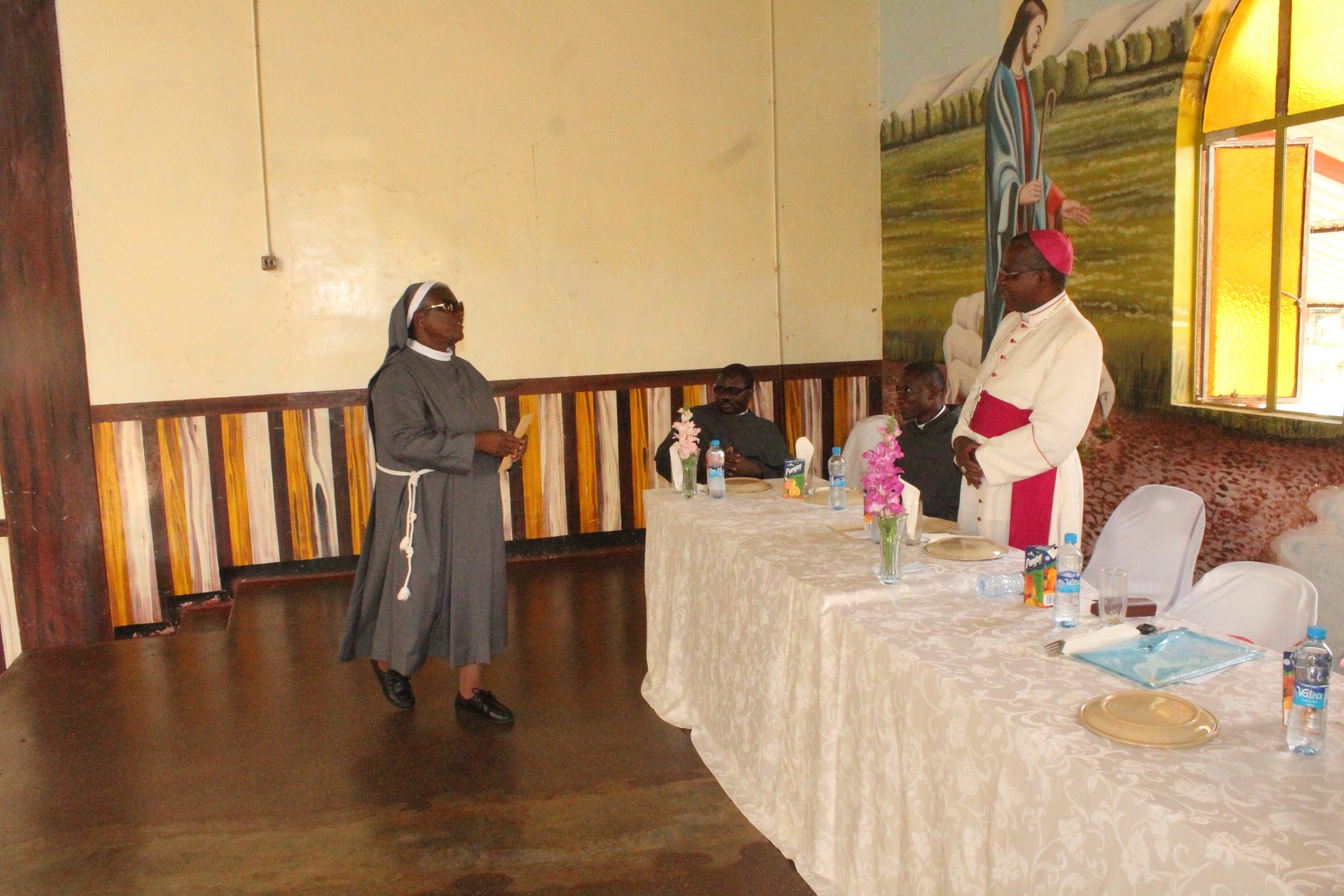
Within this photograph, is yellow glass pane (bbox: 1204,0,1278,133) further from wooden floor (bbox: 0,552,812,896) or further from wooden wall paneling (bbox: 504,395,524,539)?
wooden wall paneling (bbox: 504,395,524,539)

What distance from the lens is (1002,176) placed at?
18.0 ft

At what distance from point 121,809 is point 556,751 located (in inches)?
53.3

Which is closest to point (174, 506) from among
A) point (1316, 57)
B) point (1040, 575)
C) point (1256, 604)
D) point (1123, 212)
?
point (1040, 575)

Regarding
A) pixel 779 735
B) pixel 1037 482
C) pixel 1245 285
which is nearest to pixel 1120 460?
pixel 1245 285

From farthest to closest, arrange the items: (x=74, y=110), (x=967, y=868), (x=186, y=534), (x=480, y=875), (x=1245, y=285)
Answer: (x=186, y=534) → (x=74, y=110) → (x=1245, y=285) → (x=480, y=875) → (x=967, y=868)

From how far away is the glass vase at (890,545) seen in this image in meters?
2.59

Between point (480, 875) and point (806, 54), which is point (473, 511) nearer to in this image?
point (480, 875)

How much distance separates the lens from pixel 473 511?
142 inches

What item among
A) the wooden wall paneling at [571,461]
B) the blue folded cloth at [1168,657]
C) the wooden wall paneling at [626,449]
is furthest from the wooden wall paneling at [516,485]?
the blue folded cloth at [1168,657]

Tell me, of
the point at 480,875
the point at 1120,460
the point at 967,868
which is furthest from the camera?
the point at 1120,460

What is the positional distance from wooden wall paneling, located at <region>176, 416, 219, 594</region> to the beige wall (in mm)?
236

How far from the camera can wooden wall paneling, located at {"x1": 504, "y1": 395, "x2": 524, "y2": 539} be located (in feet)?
20.5

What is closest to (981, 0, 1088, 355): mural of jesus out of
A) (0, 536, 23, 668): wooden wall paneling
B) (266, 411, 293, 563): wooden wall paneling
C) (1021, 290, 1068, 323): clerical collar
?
(1021, 290, 1068, 323): clerical collar

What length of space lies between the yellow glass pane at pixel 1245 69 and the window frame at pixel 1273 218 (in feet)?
0.07
